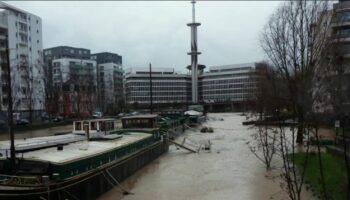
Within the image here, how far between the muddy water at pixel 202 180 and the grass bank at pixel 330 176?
1625mm

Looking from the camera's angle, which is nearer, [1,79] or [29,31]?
[1,79]

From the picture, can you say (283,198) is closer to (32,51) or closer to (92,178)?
(92,178)

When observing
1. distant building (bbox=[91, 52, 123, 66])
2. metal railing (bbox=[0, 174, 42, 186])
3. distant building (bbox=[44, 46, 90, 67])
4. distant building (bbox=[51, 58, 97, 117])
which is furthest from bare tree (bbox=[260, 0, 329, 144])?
distant building (bbox=[91, 52, 123, 66])

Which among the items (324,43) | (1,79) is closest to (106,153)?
(324,43)

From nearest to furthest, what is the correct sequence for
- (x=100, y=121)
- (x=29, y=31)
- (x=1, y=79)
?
1. (x=100, y=121)
2. (x=1, y=79)
3. (x=29, y=31)

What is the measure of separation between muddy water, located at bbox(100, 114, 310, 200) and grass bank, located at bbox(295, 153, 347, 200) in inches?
64.0

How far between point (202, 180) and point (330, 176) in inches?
314

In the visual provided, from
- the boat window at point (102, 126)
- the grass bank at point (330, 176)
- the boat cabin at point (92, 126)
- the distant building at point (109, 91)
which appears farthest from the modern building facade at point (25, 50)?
the grass bank at point (330, 176)

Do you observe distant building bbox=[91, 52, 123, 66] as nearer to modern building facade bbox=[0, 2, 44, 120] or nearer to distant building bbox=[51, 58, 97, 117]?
modern building facade bbox=[0, 2, 44, 120]

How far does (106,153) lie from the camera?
23.9m

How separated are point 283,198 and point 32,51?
95372mm

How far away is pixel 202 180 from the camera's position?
2611 centimetres

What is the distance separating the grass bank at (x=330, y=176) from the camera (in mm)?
16656

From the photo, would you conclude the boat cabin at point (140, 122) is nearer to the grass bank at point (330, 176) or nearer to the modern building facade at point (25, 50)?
the grass bank at point (330, 176)
